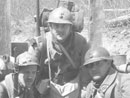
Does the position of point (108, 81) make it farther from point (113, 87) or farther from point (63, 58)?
point (63, 58)

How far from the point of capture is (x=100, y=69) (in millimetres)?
6012

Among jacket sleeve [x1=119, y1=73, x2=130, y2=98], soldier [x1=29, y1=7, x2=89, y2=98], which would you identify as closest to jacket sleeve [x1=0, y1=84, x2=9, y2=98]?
soldier [x1=29, y1=7, x2=89, y2=98]

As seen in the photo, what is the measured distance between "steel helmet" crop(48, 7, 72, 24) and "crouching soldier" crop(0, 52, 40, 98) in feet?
1.94

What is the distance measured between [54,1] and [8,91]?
8344 mm

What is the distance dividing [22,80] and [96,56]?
1053mm

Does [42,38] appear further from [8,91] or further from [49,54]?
[8,91]

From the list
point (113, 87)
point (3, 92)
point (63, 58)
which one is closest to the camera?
point (113, 87)

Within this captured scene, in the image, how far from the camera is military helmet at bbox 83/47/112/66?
238 inches

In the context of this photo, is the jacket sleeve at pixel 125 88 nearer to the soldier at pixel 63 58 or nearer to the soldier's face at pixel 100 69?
the soldier's face at pixel 100 69

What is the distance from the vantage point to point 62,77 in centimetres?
684

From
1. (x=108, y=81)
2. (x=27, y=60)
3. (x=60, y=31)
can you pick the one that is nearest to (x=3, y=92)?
(x=27, y=60)

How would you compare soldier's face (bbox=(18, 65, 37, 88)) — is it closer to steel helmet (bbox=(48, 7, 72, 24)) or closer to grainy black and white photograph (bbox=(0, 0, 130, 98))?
grainy black and white photograph (bbox=(0, 0, 130, 98))

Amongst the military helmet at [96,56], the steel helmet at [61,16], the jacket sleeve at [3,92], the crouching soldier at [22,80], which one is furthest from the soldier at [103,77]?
the jacket sleeve at [3,92]

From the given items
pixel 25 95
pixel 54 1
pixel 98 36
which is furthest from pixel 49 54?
pixel 54 1
